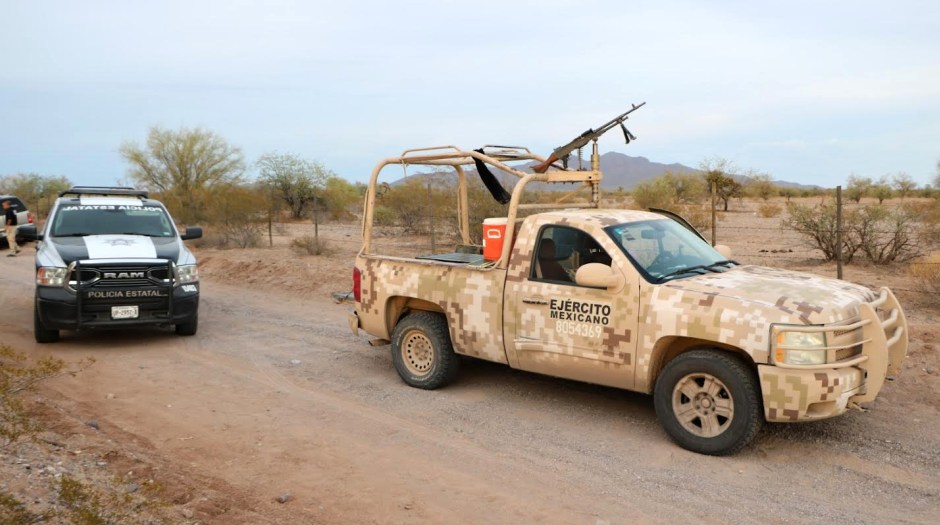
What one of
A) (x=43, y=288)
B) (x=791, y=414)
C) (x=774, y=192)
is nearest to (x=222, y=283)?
(x=43, y=288)

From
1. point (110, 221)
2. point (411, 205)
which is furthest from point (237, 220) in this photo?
point (110, 221)

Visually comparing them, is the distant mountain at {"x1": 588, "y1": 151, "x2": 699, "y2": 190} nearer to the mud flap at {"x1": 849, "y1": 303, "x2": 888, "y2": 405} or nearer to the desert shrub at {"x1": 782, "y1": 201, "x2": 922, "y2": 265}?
the desert shrub at {"x1": 782, "y1": 201, "x2": 922, "y2": 265}

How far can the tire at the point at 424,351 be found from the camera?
7141 millimetres

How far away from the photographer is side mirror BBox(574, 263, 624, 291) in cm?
570

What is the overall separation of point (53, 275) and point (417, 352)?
4.76 metres

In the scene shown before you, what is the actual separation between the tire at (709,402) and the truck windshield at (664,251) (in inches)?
29.0

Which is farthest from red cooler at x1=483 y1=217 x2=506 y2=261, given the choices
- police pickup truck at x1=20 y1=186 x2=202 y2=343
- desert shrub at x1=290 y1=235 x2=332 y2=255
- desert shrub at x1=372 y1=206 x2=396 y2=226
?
desert shrub at x1=372 y1=206 x2=396 y2=226

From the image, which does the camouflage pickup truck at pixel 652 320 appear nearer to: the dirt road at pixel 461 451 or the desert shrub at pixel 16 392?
the dirt road at pixel 461 451

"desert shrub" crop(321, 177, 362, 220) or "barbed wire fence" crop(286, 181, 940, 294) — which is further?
"desert shrub" crop(321, 177, 362, 220)

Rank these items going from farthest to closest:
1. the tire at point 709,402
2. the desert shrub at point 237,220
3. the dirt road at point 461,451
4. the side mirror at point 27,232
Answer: the desert shrub at point 237,220 → the side mirror at point 27,232 → the tire at point 709,402 → the dirt road at point 461,451

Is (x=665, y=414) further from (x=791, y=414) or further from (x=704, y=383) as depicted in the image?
(x=791, y=414)

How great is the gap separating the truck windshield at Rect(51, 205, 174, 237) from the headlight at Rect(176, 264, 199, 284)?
1.04 meters

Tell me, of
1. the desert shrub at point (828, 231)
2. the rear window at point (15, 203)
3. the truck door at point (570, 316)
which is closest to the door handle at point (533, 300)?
the truck door at point (570, 316)

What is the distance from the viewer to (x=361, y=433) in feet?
19.8
